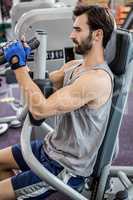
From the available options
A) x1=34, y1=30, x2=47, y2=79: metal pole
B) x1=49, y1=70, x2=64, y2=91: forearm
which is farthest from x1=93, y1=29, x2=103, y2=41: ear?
x1=49, y1=70, x2=64, y2=91: forearm

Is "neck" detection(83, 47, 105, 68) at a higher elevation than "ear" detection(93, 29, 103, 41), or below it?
below

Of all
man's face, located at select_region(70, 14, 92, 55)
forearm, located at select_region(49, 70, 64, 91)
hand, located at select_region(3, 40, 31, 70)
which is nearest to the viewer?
hand, located at select_region(3, 40, 31, 70)

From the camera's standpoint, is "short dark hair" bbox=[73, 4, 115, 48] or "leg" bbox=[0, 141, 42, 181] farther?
"leg" bbox=[0, 141, 42, 181]

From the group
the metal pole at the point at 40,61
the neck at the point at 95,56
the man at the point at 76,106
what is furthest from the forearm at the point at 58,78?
the neck at the point at 95,56

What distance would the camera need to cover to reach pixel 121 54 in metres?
1.44

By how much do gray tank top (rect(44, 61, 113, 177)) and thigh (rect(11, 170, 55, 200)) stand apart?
138 millimetres

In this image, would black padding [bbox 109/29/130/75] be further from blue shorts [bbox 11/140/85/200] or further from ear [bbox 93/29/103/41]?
blue shorts [bbox 11/140/85/200]

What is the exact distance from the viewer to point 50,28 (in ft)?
7.59

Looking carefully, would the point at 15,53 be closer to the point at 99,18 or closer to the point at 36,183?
the point at 99,18

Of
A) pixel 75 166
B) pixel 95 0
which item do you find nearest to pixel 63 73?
pixel 75 166

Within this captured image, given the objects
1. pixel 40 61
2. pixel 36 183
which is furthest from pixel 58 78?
pixel 36 183

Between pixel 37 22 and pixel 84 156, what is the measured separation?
3.72 feet

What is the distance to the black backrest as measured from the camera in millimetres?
1443

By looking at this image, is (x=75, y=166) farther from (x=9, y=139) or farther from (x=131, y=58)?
(x=9, y=139)
